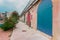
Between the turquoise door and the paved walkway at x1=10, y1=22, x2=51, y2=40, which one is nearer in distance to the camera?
the turquoise door

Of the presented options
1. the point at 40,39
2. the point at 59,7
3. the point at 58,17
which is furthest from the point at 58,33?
the point at 40,39

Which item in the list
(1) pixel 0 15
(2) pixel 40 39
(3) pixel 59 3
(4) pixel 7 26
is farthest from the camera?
(1) pixel 0 15

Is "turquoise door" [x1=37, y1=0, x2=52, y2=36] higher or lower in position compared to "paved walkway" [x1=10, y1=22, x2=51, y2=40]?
higher

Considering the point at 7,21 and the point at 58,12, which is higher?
the point at 58,12

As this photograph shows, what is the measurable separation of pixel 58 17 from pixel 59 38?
3.78 feet

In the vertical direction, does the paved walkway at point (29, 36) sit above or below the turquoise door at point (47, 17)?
below

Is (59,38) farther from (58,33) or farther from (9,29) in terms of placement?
(9,29)

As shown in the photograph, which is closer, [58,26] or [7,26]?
[58,26]

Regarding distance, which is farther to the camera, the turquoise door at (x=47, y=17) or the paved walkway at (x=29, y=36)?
the paved walkway at (x=29, y=36)

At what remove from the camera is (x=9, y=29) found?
1967 cm

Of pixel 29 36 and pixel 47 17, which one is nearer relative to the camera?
pixel 47 17

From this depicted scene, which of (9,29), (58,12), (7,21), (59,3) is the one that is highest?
(59,3)

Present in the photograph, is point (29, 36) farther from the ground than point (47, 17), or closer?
closer

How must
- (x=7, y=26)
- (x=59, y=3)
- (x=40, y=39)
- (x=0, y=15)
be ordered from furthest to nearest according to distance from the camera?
(x=0, y=15) < (x=7, y=26) < (x=40, y=39) < (x=59, y=3)
